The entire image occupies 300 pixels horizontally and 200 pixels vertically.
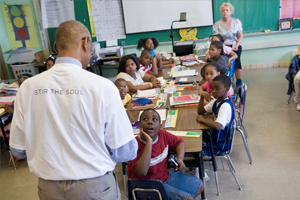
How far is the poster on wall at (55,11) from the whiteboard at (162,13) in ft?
4.09

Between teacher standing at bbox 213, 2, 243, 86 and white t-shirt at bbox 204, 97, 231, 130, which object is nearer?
white t-shirt at bbox 204, 97, 231, 130

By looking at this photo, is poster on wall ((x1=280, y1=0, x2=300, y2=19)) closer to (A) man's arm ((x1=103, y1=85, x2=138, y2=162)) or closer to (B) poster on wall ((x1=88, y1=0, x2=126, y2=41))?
(B) poster on wall ((x1=88, y1=0, x2=126, y2=41))

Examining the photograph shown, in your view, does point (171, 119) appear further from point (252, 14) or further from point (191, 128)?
point (252, 14)

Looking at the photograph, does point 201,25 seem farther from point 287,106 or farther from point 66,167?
point 66,167

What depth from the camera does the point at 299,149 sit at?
3.12 meters

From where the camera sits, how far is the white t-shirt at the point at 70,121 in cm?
119

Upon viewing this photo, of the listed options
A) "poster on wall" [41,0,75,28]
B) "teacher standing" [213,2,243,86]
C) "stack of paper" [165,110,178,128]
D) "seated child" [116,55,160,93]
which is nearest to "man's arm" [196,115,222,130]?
"stack of paper" [165,110,178,128]

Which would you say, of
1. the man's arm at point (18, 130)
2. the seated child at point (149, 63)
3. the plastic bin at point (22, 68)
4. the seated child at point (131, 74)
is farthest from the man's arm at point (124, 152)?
the plastic bin at point (22, 68)

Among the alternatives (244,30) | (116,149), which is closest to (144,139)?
(116,149)

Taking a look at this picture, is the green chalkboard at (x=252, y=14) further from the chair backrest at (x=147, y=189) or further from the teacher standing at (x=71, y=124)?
the teacher standing at (x=71, y=124)

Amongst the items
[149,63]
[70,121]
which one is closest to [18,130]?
[70,121]

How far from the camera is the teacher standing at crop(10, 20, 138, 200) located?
1.20m

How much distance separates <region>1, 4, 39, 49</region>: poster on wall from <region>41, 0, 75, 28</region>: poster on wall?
0.33 metres

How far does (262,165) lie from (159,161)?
4.82ft
